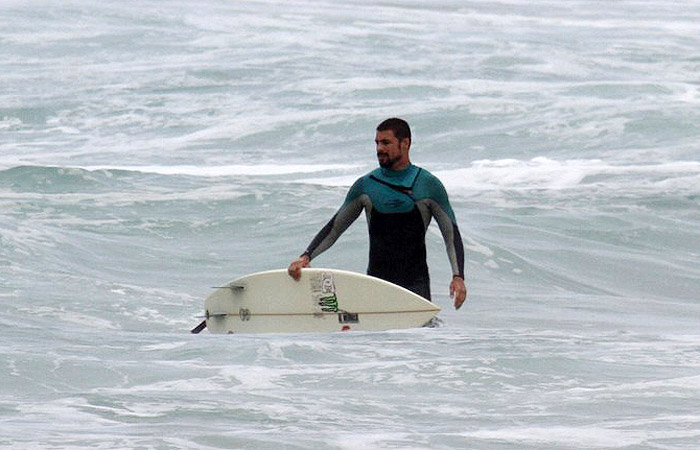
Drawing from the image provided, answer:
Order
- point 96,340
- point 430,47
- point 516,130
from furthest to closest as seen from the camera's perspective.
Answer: point 430,47 → point 516,130 → point 96,340

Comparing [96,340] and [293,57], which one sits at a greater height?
[293,57]

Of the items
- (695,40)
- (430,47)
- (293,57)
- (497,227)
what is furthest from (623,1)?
(497,227)

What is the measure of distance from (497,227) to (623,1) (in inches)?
1385

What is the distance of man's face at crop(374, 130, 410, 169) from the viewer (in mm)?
9156

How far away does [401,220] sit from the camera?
9.51 meters

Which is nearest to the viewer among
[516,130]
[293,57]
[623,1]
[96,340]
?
[96,340]

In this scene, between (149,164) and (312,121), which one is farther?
(312,121)

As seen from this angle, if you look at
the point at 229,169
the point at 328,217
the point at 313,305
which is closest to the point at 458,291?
the point at 313,305

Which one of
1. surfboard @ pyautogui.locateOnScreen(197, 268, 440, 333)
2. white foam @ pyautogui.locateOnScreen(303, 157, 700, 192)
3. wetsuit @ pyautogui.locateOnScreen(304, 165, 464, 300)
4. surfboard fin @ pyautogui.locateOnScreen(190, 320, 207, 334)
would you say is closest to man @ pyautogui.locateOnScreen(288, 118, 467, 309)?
wetsuit @ pyautogui.locateOnScreen(304, 165, 464, 300)

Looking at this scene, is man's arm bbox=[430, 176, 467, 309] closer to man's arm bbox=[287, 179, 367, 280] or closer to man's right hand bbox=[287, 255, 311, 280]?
man's arm bbox=[287, 179, 367, 280]

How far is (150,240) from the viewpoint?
16.1 m

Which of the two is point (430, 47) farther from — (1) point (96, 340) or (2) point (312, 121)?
(1) point (96, 340)

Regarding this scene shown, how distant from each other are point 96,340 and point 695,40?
29.2 metres

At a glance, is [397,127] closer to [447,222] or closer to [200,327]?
[447,222]
